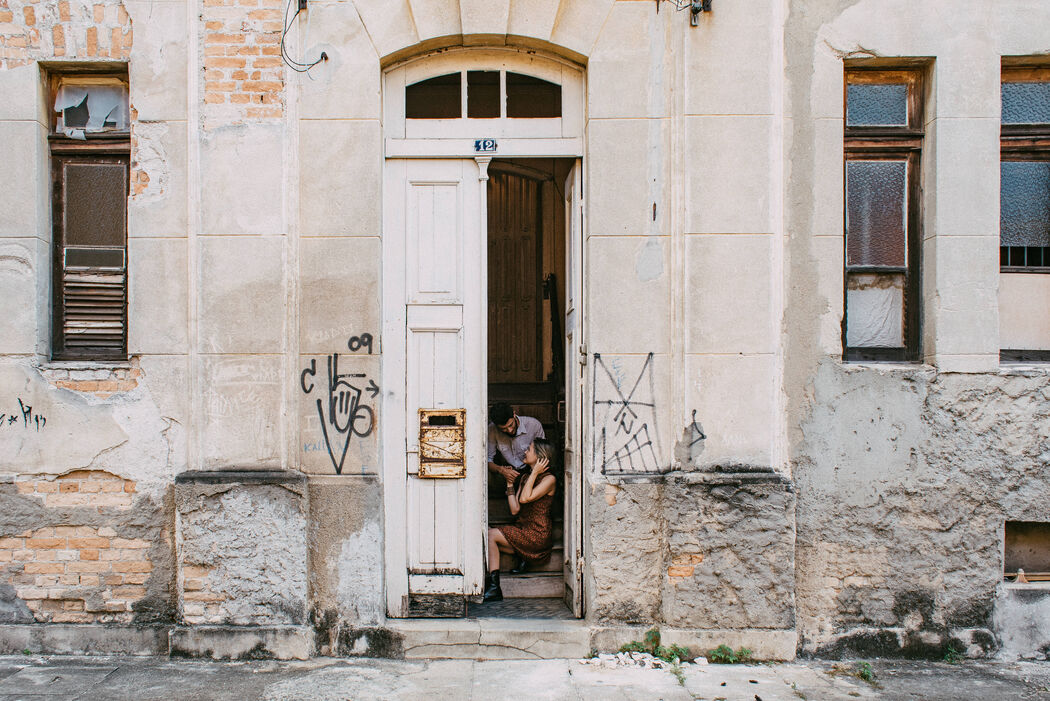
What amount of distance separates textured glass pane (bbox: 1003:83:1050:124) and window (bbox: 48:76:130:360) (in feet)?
19.3

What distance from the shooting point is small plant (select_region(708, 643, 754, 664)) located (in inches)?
193

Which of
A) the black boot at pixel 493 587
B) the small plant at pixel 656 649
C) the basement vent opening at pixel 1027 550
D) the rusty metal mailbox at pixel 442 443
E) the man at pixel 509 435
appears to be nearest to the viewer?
the small plant at pixel 656 649

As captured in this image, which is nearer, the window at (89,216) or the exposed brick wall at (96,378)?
the exposed brick wall at (96,378)

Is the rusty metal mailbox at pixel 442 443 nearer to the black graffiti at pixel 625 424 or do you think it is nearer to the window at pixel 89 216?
the black graffiti at pixel 625 424

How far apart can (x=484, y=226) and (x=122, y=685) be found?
3533 millimetres

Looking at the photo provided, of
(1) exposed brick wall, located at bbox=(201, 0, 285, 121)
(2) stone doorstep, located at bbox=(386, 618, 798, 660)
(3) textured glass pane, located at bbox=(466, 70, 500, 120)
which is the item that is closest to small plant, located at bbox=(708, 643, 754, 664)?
(2) stone doorstep, located at bbox=(386, 618, 798, 660)

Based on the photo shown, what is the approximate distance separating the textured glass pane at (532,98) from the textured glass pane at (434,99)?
362 mm

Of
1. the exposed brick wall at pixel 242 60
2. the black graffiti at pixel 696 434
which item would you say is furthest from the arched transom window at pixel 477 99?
the black graffiti at pixel 696 434

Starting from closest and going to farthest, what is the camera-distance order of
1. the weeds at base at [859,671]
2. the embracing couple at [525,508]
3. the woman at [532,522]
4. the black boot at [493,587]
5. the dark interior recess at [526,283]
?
the weeds at base at [859,671] → the black boot at [493,587] → the embracing couple at [525,508] → the woman at [532,522] → the dark interior recess at [526,283]

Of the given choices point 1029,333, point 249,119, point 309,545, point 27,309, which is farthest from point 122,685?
point 1029,333

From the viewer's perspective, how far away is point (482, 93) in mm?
5359

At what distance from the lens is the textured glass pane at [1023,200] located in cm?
532

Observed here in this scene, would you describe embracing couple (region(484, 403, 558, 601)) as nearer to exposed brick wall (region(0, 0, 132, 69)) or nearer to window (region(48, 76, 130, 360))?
window (region(48, 76, 130, 360))

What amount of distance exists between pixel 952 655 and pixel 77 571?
5555 mm
